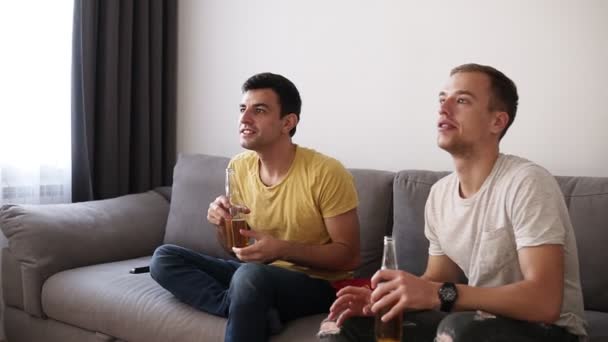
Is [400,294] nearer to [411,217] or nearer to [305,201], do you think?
[305,201]

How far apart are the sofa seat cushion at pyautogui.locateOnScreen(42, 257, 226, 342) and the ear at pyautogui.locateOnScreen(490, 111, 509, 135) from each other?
0.98 m

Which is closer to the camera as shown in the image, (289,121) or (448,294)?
(448,294)

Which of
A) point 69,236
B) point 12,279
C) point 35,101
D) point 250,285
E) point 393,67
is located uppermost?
point 393,67

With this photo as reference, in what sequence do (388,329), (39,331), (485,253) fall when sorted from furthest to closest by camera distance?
(39,331)
(485,253)
(388,329)

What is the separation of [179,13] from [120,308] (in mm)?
1957

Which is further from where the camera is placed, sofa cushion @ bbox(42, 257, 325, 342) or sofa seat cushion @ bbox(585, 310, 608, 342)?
sofa cushion @ bbox(42, 257, 325, 342)

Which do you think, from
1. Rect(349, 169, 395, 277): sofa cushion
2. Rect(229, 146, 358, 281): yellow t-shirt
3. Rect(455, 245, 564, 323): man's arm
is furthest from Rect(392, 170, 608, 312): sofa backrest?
Rect(455, 245, 564, 323): man's arm

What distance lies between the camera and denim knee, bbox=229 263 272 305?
182 cm

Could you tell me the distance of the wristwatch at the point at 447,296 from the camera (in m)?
1.44

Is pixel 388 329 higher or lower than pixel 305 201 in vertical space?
lower

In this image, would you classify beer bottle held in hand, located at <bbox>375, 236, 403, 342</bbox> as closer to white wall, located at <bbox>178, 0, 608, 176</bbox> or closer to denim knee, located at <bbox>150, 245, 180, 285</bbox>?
denim knee, located at <bbox>150, 245, 180, 285</bbox>

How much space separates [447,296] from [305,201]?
2.65 feet

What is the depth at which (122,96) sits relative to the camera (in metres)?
3.39

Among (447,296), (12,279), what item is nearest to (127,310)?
(12,279)
